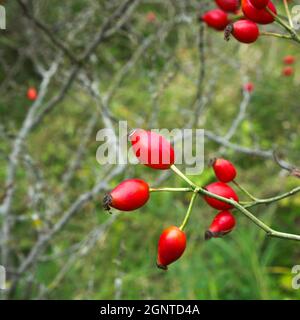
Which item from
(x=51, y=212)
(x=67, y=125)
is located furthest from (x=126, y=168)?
(x=67, y=125)

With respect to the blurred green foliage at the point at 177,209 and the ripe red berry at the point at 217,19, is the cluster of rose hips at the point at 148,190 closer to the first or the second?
the ripe red berry at the point at 217,19

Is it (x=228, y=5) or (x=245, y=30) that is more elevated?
(x=228, y=5)

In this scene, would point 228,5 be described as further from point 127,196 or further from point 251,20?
point 127,196

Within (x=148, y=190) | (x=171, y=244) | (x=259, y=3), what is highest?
(x=259, y=3)

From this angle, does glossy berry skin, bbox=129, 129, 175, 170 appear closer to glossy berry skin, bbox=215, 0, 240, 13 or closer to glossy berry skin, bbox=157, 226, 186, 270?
glossy berry skin, bbox=157, 226, 186, 270

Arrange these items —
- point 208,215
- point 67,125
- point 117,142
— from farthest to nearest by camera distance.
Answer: point 67,125 < point 208,215 < point 117,142

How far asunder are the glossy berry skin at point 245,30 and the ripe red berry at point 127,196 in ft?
1.41

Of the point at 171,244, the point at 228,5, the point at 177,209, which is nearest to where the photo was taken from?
the point at 171,244

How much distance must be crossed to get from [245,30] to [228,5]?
0.24m

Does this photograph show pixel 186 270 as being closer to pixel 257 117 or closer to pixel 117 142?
pixel 117 142

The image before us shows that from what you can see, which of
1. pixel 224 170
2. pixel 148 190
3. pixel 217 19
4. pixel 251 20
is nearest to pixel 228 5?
pixel 217 19

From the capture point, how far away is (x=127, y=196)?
0.97 m

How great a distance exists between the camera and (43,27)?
6.06 ft
